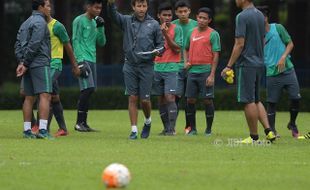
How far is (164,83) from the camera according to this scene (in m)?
18.2

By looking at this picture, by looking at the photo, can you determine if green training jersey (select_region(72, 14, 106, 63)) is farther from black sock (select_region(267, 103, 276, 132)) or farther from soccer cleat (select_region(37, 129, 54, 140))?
black sock (select_region(267, 103, 276, 132))

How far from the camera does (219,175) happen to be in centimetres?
1130

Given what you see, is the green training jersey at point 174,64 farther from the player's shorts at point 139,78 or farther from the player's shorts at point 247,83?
the player's shorts at point 247,83

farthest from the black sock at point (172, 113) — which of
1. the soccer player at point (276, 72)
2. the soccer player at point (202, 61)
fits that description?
the soccer player at point (276, 72)

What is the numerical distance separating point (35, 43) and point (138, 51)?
5.31ft

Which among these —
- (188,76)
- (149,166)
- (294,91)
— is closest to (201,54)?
(188,76)

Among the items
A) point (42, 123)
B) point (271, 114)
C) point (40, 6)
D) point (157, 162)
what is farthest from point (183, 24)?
point (157, 162)

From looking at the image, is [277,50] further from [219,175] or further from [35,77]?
[219,175]

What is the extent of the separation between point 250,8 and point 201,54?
3070mm

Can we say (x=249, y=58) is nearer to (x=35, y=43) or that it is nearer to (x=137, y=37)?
(x=137, y=37)

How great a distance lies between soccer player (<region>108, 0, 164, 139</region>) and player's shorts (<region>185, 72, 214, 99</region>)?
2.07 metres

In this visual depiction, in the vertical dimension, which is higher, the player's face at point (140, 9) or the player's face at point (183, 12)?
the player's face at point (140, 9)

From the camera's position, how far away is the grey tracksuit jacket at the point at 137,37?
1619cm

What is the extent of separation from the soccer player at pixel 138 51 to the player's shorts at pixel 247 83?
1.56 metres
